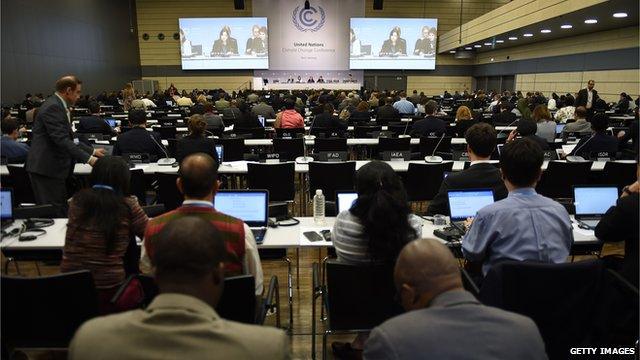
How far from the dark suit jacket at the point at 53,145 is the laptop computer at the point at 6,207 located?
86cm

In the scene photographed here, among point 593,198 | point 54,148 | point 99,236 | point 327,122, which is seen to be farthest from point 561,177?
point 54,148

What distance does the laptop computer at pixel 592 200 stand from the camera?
11.5 ft

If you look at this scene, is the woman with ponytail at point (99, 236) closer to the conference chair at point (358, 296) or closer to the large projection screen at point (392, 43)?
the conference chair at point (358, 296)

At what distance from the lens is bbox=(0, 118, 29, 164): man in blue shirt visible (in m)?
5.39

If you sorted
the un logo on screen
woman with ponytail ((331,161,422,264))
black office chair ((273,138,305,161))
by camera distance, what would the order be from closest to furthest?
woman with ponytail ((331,161,422,264))
black office chair ((273,138,305,161))
the un logo on screen

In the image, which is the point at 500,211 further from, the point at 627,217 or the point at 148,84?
the point at 148,84

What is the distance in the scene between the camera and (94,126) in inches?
298

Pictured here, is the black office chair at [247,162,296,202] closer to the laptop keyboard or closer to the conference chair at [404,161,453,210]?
the conference chair at [404,161,453,210]

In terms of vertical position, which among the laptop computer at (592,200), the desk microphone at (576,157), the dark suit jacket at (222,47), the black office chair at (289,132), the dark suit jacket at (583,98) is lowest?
the laptop computer at (592,200)

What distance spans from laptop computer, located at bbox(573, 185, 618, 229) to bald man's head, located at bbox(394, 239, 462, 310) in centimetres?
258

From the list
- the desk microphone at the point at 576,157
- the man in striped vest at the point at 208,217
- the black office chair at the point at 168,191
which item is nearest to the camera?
the man in striped vest at the point at 208,217

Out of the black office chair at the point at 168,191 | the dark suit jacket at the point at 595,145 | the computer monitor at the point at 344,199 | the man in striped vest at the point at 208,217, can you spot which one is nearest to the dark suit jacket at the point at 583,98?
the dark suit jacket at the point at 595,145

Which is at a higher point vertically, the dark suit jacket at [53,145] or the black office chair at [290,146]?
the dark suit jacket at [53,145]

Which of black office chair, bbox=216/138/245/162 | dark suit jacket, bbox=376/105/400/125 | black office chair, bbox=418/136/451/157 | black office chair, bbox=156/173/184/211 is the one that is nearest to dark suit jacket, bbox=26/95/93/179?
black office chair, bbox=156/173/184/211
